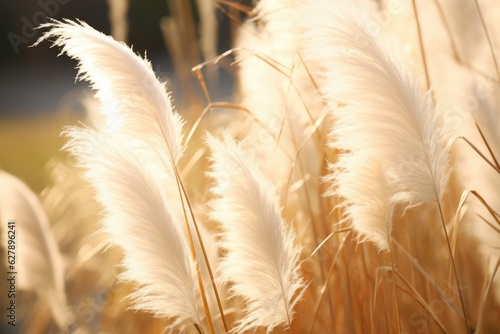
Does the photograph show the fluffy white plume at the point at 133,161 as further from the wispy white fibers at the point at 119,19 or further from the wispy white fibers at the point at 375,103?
the wispy white fibers at the point at 119,19

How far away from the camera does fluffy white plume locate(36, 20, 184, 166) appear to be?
1.02 m

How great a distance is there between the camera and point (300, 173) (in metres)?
1.83

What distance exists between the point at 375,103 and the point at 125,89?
39 centimetres

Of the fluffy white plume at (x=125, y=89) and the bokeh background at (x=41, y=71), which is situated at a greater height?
the bokeh background at (x=41, y=71)

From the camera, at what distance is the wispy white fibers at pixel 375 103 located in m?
0.99

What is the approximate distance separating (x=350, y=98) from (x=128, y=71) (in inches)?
13.7

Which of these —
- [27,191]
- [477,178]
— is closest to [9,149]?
[27,191]

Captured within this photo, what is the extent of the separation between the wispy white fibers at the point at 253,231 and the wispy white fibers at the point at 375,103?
0.16m

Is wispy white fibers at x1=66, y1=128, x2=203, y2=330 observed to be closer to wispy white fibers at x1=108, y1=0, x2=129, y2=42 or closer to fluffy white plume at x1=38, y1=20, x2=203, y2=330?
fluffy white plume at x1=38, y1=20, x2=203, y2=330

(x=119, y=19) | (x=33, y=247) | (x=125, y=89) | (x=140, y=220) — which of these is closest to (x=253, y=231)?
(x=140, y=220)

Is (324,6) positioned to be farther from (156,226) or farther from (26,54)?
(26,54)

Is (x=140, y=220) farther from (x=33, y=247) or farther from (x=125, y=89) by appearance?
(x=33, y=247)

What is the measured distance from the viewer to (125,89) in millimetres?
1050

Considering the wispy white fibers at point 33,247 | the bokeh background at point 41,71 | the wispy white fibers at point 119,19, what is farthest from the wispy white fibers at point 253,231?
the bokeh background at point 41,71
